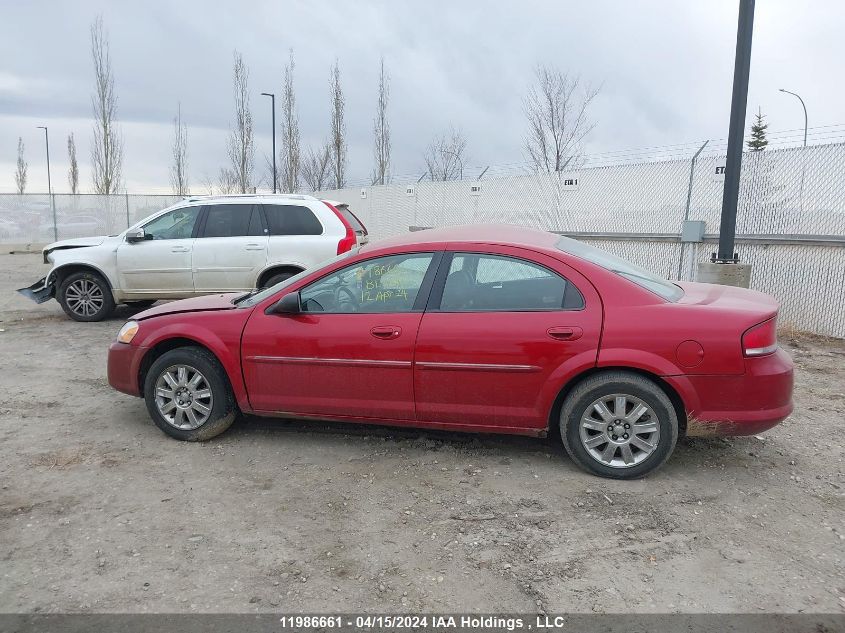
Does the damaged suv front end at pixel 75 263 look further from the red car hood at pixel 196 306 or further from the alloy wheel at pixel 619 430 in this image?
the alloy wheel at pixel 619 430

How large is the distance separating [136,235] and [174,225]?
0.54 m

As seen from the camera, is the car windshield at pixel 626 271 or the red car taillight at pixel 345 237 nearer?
the car windshield at pixel 626 271

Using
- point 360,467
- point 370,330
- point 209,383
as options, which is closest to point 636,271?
point 370,330

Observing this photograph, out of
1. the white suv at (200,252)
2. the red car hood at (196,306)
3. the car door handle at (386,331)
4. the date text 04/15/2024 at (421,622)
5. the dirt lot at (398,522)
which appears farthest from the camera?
the white suv at (200,252)

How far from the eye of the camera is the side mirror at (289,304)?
4.38m

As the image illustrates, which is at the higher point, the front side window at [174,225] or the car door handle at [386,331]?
the front side window at [174,225]

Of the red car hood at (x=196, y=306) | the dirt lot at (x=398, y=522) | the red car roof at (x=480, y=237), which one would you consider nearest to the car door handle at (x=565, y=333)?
the red car roof at (x=480, y=237)

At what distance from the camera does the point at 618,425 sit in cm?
394

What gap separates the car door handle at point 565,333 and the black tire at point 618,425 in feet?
0.96

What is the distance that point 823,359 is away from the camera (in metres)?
7.27

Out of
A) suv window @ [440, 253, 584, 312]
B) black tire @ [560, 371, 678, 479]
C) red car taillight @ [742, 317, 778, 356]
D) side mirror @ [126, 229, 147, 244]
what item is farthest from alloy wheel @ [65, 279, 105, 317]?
red car taillight @ [742, 317, 778, 356]

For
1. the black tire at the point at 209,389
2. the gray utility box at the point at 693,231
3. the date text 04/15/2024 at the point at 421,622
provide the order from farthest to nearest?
the gray utility box at the point at 693,231, the black tire at the point at 209,389, the date text 04/15/2024 at the point at 421,622

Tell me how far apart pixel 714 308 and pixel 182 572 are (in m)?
3.34

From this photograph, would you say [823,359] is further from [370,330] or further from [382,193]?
[382,193]
